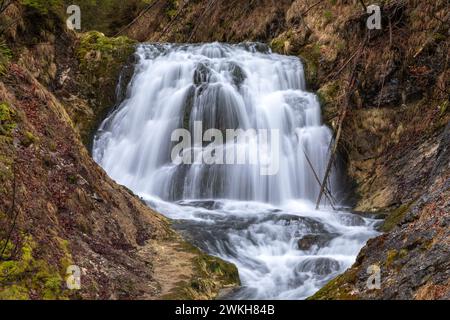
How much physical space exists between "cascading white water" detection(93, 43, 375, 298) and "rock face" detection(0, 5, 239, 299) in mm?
1111

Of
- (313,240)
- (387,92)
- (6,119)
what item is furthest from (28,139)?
(387,92)

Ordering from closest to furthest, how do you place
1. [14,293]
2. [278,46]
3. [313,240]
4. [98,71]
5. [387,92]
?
[14,293] → [313,240] → [387,92] → [98,71] → [278,46]

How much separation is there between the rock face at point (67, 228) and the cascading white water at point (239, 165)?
3.64 ft

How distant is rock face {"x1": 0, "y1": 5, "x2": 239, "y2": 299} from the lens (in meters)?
4.50

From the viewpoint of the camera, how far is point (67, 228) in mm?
5418

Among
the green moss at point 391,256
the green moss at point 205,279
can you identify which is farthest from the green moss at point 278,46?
the green moss at point 391,256

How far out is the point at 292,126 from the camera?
12844 millimetres

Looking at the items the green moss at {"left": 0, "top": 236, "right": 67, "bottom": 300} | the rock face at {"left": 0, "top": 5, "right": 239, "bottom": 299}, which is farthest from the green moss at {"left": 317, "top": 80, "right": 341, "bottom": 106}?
the green moss at {"left": 0, "top": 236, "right": 67, "bottom": 300}

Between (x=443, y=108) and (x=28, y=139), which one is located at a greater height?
(x=443, y=108)

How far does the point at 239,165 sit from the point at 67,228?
705 cm

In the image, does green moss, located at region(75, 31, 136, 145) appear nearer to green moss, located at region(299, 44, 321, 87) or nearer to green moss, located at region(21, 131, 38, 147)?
green moss, located at region(299, 44, 321, 87)

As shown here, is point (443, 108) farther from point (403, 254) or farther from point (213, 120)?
point (403, 254)

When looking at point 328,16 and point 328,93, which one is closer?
point 328,93
